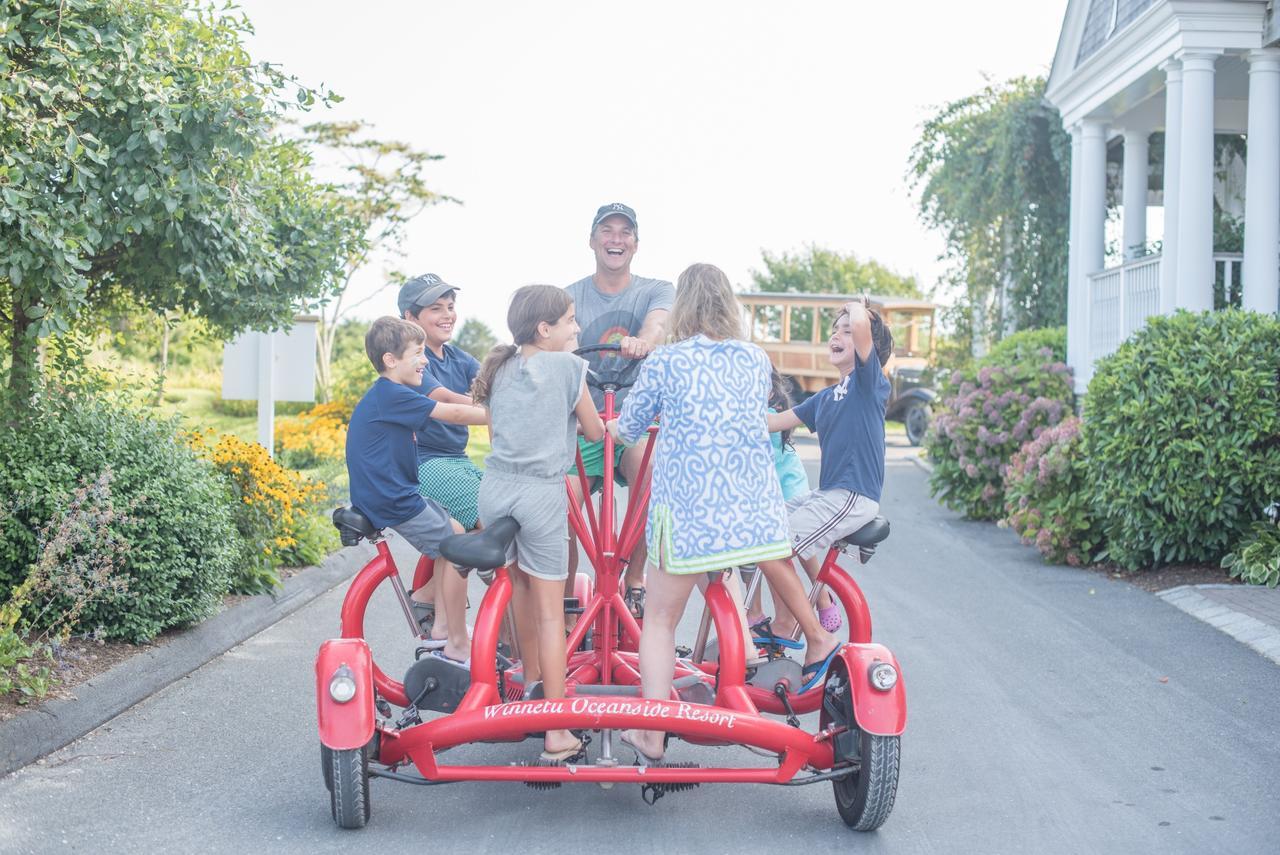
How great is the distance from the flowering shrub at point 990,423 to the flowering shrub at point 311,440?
6.80 meters

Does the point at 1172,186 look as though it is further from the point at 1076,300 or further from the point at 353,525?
the point at 353,525

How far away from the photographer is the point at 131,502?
6574mm

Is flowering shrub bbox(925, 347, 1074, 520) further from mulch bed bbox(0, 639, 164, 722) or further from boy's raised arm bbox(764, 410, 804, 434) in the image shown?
mulch bed bbox(0, 639, 164, 722)

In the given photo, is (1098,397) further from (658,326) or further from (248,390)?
(248,390)

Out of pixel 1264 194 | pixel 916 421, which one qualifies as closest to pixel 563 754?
pixel 1264 194

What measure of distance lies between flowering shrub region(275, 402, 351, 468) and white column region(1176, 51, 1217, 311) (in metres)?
9.18

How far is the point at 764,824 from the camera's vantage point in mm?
4738

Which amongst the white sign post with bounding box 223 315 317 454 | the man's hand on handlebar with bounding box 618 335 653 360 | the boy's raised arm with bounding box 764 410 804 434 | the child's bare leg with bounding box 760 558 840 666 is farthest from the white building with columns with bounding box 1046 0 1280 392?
the man's hand on handlebar with bounding box 618 335 653 360

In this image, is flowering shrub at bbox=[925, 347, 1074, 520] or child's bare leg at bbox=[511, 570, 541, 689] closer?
child's bare leg at bbox=[511, 570, 541, 689]

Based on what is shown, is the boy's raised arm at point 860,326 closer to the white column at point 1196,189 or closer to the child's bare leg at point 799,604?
the child's bare leg at point 799,604

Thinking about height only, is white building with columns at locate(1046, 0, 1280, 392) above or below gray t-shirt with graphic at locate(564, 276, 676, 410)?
above

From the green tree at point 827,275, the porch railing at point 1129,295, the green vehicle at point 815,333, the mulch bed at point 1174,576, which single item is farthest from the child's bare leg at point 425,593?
the green tree at point 827,275

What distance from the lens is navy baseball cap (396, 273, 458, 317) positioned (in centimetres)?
611

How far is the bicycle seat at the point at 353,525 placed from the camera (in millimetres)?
5121
